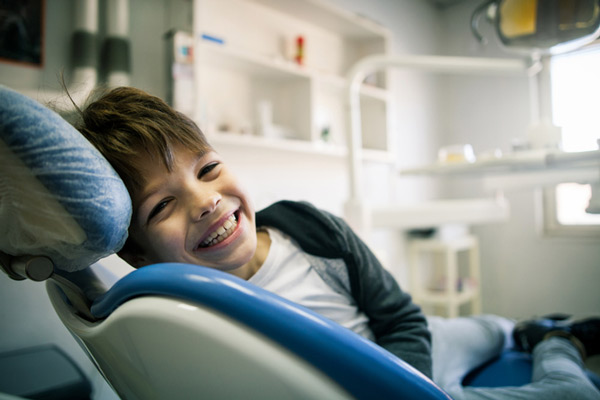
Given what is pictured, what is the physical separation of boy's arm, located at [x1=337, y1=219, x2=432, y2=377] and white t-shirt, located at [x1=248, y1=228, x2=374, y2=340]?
0.09 ft

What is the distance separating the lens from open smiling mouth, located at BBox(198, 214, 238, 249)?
571 mm

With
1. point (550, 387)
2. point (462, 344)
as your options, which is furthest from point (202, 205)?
point (462, 344)

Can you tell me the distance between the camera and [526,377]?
894mm

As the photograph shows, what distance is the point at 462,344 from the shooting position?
3.22ft

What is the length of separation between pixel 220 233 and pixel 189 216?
7cm

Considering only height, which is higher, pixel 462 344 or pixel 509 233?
pixel 509 233

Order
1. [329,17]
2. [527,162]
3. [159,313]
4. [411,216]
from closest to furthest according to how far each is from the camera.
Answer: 1. [159,313]
2. [527,162]
3. [411,216]
4. [329,17]

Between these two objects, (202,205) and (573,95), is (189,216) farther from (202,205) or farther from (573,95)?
(573,95)

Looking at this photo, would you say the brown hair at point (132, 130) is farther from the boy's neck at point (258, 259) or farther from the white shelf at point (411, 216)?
→ the white shelf at point (411, 216)

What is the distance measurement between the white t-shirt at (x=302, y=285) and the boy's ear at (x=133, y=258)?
188 mm

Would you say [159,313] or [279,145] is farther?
[279,145]

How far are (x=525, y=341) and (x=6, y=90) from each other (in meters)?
1.27

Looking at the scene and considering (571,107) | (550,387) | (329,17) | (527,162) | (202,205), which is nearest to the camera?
(202,205)

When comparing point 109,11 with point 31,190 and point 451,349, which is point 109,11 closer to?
point 31,190
